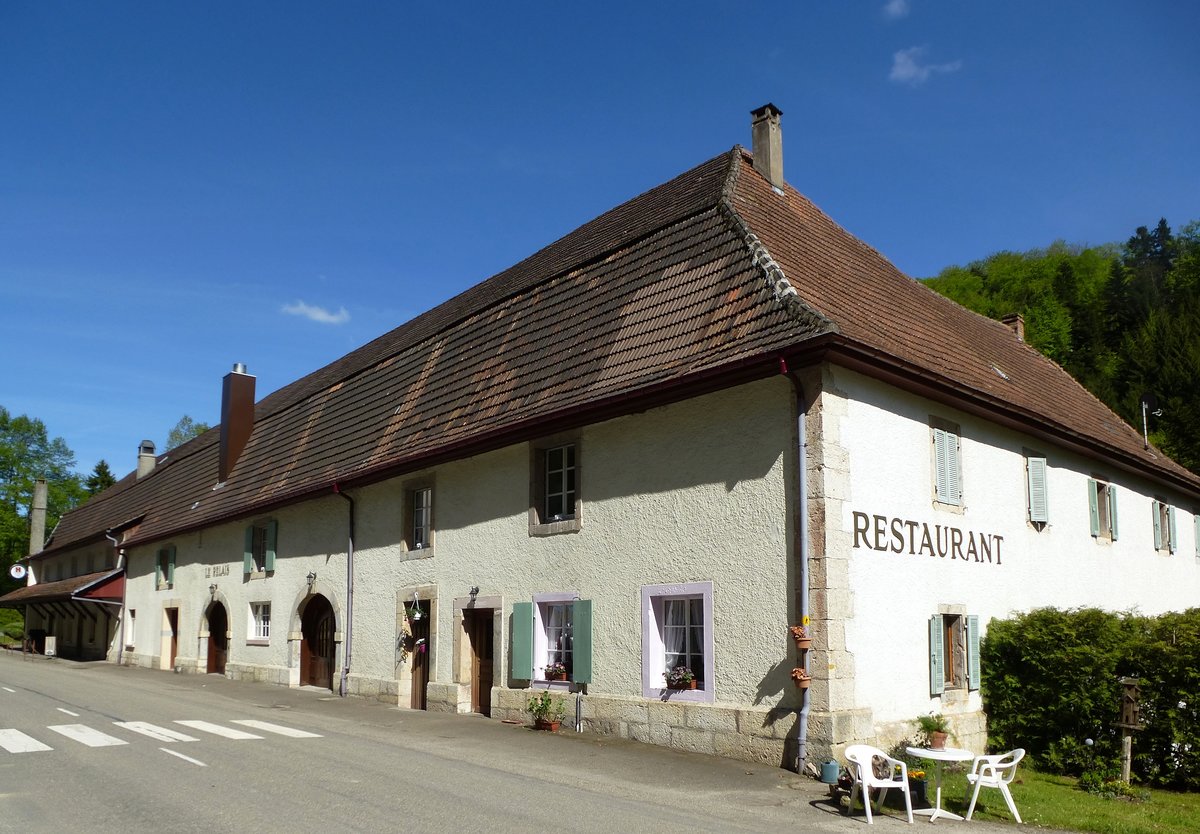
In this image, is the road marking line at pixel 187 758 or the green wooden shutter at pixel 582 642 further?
the green wooden shutter at pixel 582 642

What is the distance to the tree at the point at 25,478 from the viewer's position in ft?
197

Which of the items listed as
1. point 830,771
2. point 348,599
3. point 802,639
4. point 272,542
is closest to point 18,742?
point 348,599

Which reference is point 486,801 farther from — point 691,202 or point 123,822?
point 691,202

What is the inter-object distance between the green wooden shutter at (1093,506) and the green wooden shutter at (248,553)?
1735 centimetres

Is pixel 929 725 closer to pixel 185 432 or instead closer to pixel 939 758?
pixel 939 758

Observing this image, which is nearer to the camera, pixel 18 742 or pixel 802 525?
pixel 802 525

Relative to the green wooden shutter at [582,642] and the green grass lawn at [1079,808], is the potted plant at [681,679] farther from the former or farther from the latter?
the green grass lawn at [1079,808]

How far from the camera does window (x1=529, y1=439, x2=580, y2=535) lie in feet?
47.6

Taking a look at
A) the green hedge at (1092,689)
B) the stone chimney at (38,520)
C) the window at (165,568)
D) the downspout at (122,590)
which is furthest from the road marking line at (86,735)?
the stone chimney at (38,520)

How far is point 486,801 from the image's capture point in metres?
8.60

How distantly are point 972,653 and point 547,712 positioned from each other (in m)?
5.52

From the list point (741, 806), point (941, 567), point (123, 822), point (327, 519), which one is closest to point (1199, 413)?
point (941, 567)

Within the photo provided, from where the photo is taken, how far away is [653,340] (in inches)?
A: 523

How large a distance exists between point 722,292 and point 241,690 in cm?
1360
